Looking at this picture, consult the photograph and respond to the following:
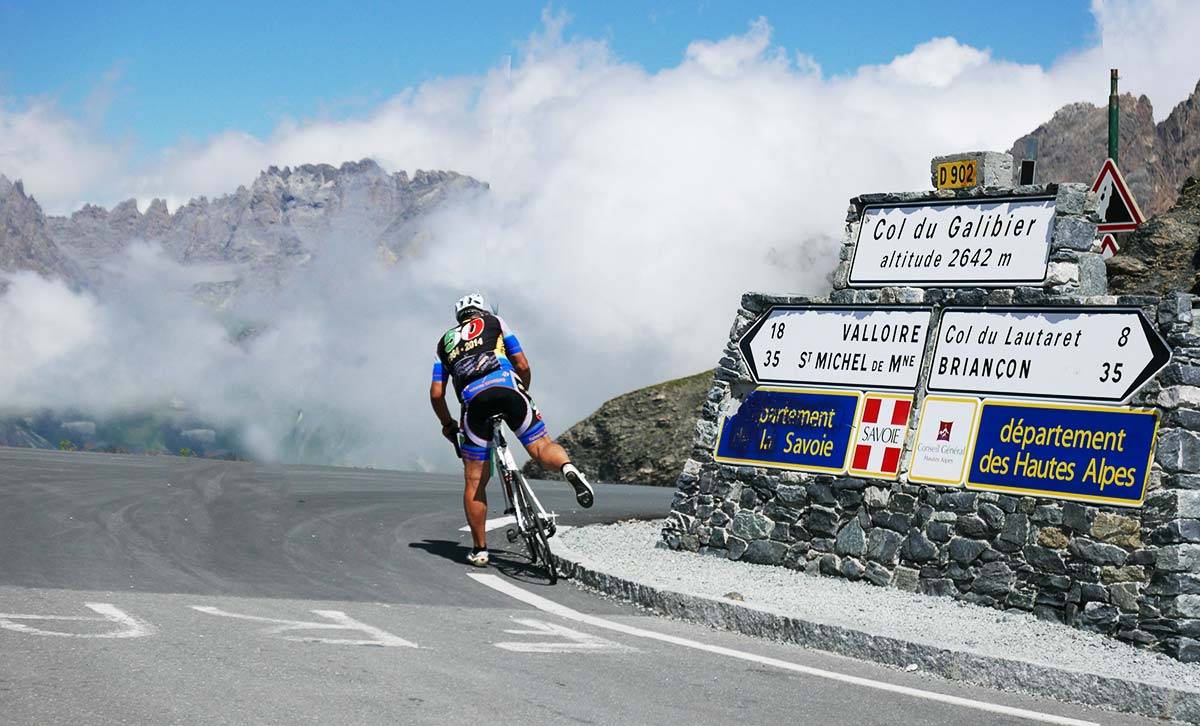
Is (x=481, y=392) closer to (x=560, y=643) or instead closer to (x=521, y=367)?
(x=521, y=367)

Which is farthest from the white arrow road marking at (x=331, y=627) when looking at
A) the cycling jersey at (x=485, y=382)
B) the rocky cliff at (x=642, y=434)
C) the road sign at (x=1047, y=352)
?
the rocky cliff at (x=642, y=434)

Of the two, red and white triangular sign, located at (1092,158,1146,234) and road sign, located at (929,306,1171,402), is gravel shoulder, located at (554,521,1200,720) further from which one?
red and white triangular sign, located at (1092,158,1146,234)

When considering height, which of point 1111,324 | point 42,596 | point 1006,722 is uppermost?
point 1111,324

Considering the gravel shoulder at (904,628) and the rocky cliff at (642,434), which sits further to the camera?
the rocky cliff at (642,434)

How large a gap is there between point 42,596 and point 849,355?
5.79 meters

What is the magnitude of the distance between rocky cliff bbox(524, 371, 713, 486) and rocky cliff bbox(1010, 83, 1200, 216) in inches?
4454

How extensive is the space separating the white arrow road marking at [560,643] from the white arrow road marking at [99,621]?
74.0 inches

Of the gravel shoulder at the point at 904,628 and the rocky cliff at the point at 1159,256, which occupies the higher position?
the rocky cliff at the point at 1159,256

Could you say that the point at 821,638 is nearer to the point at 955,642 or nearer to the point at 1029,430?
the point at 955,642

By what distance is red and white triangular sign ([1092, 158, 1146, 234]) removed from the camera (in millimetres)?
14703

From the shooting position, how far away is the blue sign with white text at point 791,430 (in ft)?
32.2

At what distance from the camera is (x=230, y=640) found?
673 cm

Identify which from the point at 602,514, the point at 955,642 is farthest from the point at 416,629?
the point at 602,514

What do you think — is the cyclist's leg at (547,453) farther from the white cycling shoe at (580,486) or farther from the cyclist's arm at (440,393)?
the cyclist's arm at (440,393)
